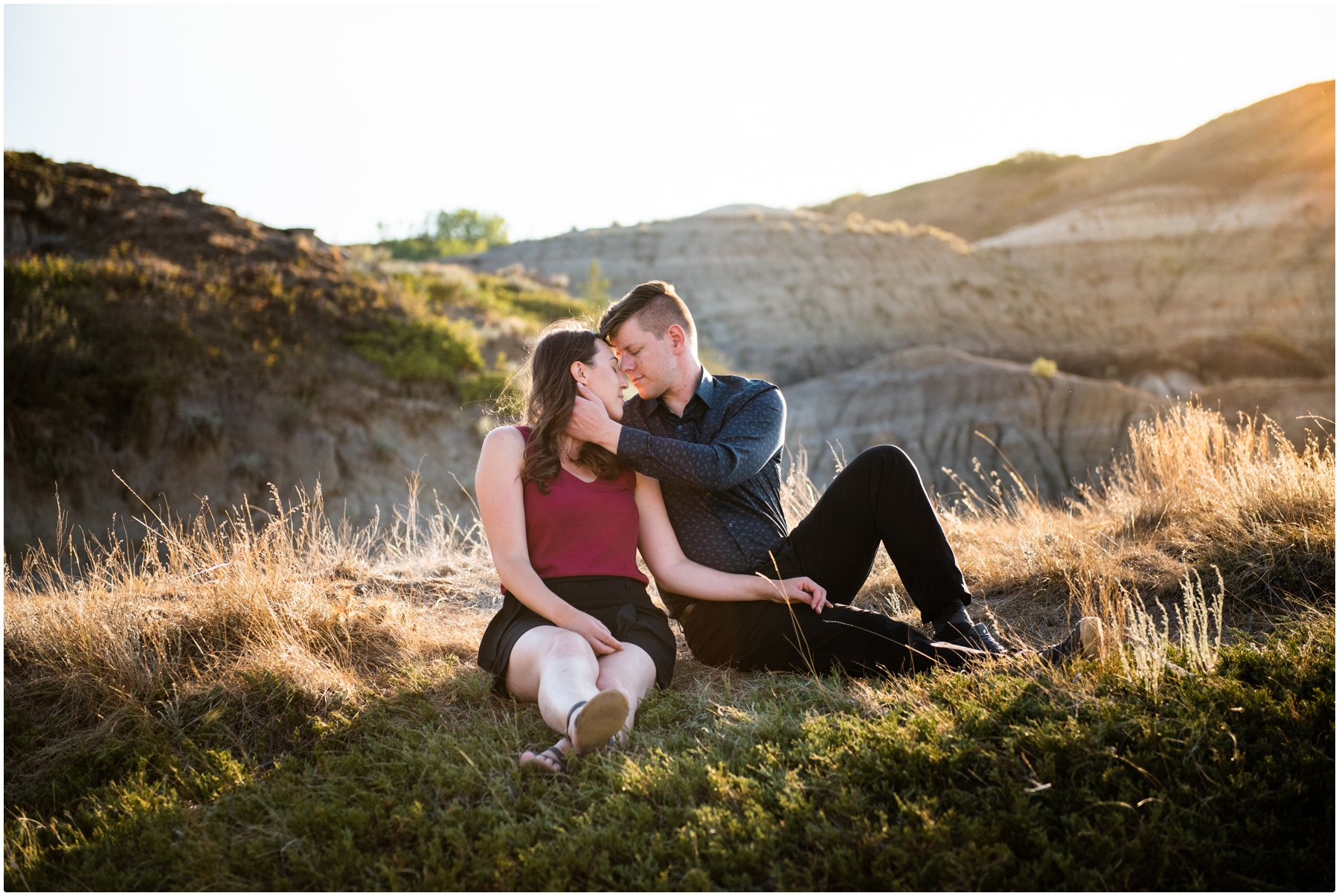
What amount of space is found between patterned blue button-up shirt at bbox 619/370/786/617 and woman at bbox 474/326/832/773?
0.12 m

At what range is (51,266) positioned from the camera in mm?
13820

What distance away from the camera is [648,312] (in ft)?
12.6

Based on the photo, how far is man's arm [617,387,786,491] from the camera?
346 centimetres

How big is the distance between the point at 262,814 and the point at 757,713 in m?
1.88

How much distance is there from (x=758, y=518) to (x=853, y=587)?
22.4 inches

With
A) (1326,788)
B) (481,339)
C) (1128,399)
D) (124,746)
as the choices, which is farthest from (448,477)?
(1128,399)

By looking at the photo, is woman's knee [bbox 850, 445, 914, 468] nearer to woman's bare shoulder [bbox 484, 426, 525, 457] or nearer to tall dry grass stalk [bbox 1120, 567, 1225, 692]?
tall dry grass stalk [bbox 1120, 567, 1225, 692]

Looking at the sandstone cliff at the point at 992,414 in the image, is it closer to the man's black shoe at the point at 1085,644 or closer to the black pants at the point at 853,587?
the black pants at the point at 853,587

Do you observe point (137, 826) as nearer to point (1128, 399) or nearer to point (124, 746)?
point (124, 746)

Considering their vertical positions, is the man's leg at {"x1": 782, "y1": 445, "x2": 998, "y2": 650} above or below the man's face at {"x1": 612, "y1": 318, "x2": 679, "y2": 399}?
below

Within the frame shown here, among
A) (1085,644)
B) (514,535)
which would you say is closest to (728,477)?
(514,535)

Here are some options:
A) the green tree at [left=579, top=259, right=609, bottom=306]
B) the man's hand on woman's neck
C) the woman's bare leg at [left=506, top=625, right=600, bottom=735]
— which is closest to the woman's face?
the man's hand on woman's neck

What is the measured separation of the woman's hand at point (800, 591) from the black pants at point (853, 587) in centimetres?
10

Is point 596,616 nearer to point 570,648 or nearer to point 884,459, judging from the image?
point 570,648
